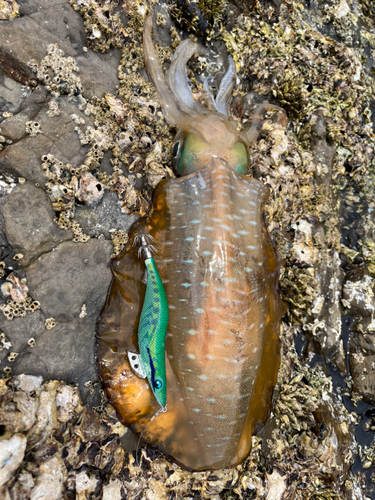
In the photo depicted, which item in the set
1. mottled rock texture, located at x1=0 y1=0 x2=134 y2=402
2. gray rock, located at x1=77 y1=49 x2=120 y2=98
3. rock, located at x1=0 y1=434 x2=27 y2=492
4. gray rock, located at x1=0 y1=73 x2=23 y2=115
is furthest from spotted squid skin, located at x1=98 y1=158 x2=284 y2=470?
gray rock, located at x1=0 y1=73 x2=23 y2=115

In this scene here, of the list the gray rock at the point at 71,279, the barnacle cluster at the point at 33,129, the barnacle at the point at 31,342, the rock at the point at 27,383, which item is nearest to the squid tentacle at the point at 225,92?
the barnacle cluster at the point at 33,129

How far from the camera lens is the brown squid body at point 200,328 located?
314 centimetres

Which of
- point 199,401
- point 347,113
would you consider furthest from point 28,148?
point 347,113

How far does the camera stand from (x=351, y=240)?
16.7 ft

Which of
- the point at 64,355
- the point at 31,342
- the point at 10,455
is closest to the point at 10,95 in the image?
the point at 31,342

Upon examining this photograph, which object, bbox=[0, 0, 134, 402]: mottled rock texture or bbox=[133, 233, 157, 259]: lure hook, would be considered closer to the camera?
bbox=[0, 0, 134, 402]: mottled rock texture

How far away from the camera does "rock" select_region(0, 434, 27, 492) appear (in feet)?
7.38

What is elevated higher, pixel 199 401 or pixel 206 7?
pixel 206 7

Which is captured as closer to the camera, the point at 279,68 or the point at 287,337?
the point at 287,337

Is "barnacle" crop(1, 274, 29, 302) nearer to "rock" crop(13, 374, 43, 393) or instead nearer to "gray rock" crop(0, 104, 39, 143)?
"rock" crop(13, 374, 43, 393)

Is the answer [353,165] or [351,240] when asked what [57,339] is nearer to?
[351,240]

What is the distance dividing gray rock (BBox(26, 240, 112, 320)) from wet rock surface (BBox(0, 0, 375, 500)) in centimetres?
1

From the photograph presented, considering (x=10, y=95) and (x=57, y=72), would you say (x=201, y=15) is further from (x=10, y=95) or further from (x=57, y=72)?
(x=10, y=95)

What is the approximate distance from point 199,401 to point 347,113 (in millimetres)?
5096
